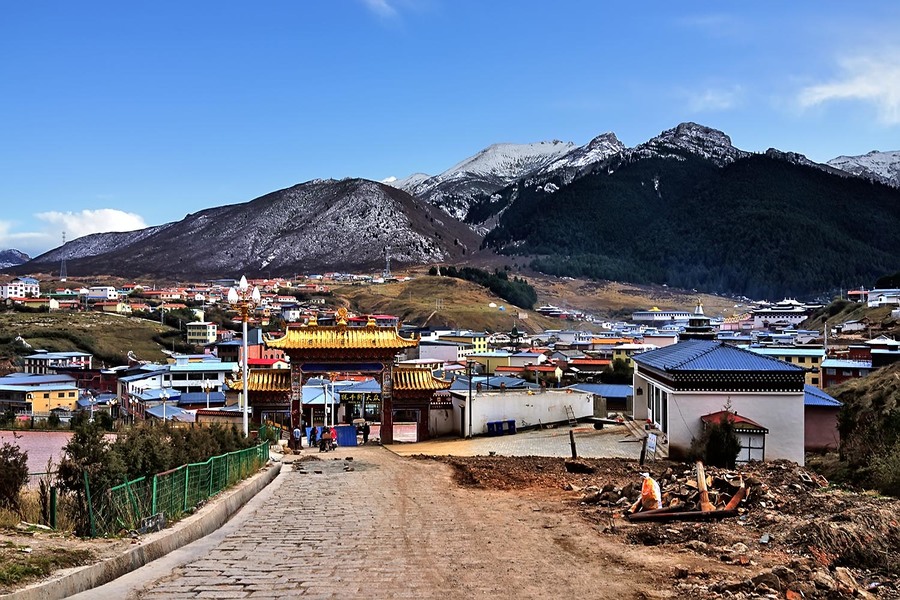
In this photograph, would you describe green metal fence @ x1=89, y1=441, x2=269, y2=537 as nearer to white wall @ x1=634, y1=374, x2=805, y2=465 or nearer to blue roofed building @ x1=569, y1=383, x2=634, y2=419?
white wall @ x1=634, y1=374, x2=805, y2=465

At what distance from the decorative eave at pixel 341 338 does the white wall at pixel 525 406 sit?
3221 mm

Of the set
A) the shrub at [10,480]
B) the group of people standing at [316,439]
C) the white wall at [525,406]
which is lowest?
the group of people standing at [316,439]

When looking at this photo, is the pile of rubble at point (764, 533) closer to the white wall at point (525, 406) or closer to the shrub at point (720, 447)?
the shrub at point (720, 447)

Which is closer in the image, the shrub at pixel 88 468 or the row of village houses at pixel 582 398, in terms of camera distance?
the shrub at pixel 88 468

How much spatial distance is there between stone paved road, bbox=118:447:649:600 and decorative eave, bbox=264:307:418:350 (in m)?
12.4

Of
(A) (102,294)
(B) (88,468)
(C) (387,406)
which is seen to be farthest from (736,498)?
(A) (102,294)

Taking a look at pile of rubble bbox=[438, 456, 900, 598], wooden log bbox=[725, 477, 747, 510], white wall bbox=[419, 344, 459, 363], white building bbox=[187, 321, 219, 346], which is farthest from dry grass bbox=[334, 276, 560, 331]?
wooden log bbox=[725, 477, 747, 510]

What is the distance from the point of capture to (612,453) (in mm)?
22203

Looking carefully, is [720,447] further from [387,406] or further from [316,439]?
[316,439]

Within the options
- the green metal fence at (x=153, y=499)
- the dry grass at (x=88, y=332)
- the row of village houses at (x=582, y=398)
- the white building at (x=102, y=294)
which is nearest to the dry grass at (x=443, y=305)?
the dry grass at (x=88, y=332)

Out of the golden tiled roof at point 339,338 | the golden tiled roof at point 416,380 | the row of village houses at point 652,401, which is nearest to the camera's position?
the row of village houses at point 652,401

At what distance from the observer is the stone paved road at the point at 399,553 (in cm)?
734

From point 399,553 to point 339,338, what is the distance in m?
18.8

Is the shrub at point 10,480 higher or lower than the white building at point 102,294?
lower
